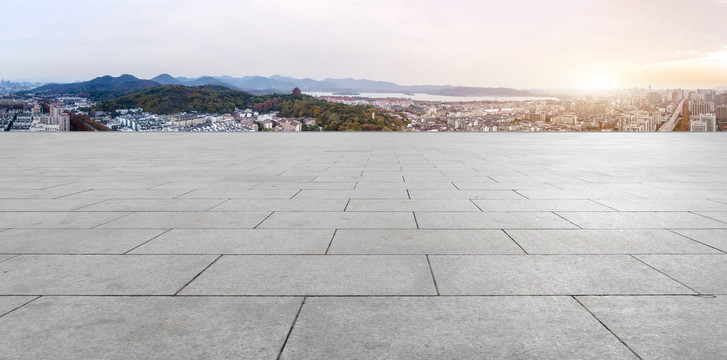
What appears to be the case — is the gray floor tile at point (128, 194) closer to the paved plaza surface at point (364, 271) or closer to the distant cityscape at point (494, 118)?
the paved plaza surface at point (364, 271)

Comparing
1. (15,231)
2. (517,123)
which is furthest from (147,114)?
(15,231)

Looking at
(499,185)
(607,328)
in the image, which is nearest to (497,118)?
(499,185)

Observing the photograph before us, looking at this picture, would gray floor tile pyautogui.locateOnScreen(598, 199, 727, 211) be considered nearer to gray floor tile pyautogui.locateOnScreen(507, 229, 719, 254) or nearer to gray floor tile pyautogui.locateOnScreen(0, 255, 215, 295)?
gray floor tile pyautogui.locateOnScreen(507, 229, 719, 254)

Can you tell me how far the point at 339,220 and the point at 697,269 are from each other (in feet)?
13.9

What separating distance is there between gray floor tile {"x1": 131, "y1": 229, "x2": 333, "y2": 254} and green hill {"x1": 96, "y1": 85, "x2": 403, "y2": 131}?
101 feet

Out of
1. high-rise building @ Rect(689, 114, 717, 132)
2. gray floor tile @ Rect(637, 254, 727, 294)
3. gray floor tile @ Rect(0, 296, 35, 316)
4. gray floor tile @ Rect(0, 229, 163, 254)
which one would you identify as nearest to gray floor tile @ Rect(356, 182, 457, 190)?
gray floor tile @ Rect(0, 229, 163, 254)

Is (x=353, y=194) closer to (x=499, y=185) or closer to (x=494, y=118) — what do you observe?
(x=499, y=185)

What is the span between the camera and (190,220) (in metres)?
6.74

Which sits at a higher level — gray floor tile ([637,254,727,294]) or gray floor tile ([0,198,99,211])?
gray floor tile ([0,198,99,211])

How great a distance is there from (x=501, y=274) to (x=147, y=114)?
46104mm

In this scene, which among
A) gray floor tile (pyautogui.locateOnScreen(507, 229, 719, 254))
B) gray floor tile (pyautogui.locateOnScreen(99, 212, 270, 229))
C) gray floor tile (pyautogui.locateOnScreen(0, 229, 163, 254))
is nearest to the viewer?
gray floor tile (pyautogui.locateOnScreen(507, 229, 719, 254))

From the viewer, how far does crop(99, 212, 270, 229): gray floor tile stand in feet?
21.0

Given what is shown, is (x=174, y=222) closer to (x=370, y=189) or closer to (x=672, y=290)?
(x=370, y=189)

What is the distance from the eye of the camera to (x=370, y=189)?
937 cm
